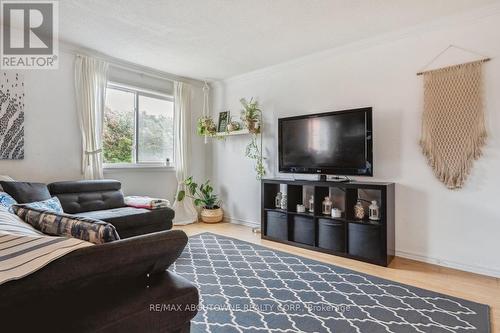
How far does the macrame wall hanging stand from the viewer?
2.65 meters

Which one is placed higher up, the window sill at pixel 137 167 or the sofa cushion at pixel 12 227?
the window sill at pixel 137 167

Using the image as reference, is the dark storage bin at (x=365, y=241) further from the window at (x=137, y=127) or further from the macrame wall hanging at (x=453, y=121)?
the window at (x=137, y=127)

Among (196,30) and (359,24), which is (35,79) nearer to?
(196,30)

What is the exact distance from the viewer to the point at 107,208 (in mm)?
3402

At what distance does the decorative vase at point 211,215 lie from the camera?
4738 millimetres

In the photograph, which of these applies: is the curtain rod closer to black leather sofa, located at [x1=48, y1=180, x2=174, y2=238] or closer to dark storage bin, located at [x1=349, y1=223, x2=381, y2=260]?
black leather sofa, located at [x1=48, y1=180, x2=174, y2=238]

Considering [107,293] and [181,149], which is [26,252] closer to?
[107,293]

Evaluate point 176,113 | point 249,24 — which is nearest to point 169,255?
point 249,24

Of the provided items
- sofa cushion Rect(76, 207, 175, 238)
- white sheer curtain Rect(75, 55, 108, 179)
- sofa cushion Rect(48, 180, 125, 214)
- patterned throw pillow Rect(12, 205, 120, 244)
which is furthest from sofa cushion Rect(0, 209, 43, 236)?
white sheer curtain Rect(75, 55, 108, 179)

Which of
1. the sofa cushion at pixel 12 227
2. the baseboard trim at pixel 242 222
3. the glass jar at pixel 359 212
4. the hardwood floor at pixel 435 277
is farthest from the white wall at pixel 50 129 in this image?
the glass jar at pixel 359 212

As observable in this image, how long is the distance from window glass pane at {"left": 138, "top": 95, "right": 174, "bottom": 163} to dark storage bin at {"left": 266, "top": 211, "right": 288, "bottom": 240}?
2.09 metres

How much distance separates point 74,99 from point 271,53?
259cm

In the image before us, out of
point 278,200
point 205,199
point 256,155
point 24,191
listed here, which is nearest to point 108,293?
point 24,191

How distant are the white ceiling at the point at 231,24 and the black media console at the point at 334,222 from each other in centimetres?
168
